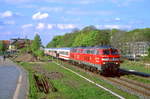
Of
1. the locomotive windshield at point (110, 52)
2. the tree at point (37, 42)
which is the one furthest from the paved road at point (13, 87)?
the tree at point (37, 42)

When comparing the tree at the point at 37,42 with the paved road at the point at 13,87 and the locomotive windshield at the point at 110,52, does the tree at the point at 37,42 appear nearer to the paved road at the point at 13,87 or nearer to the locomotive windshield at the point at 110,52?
the locomotive windshield at the point at 110,52

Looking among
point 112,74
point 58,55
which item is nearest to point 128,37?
point 58,55

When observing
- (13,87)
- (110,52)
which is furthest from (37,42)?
(13,87)

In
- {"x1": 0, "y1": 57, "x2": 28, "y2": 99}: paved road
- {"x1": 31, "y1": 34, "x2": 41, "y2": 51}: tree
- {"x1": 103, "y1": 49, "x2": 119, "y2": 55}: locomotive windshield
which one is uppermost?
{"x1": 31, "y1": 34, "x2": 41, "y2": 51}: tree

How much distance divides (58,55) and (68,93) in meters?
59.1

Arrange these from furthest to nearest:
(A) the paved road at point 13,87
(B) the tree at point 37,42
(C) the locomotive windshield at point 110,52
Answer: (B) the tree at point 37,42 → (C) the locomotive windshield at point 110,52 → (A) the paved road at point 13,87

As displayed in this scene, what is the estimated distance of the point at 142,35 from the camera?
298ft

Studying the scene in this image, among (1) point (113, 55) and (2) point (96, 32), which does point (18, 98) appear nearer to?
(1) point (113, 55)

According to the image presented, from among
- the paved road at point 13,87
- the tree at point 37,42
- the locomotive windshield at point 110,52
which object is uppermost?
the tree at point 37,42

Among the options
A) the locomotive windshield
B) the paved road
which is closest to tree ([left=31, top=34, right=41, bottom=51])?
the locomotive windshield

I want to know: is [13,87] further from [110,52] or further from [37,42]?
[37,42]

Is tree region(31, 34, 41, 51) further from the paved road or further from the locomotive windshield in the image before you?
the paved road

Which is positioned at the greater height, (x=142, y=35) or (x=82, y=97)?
(x=142, y=35)

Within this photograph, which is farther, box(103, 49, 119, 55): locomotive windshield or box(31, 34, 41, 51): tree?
box(31, 34, 41, 51): tree
